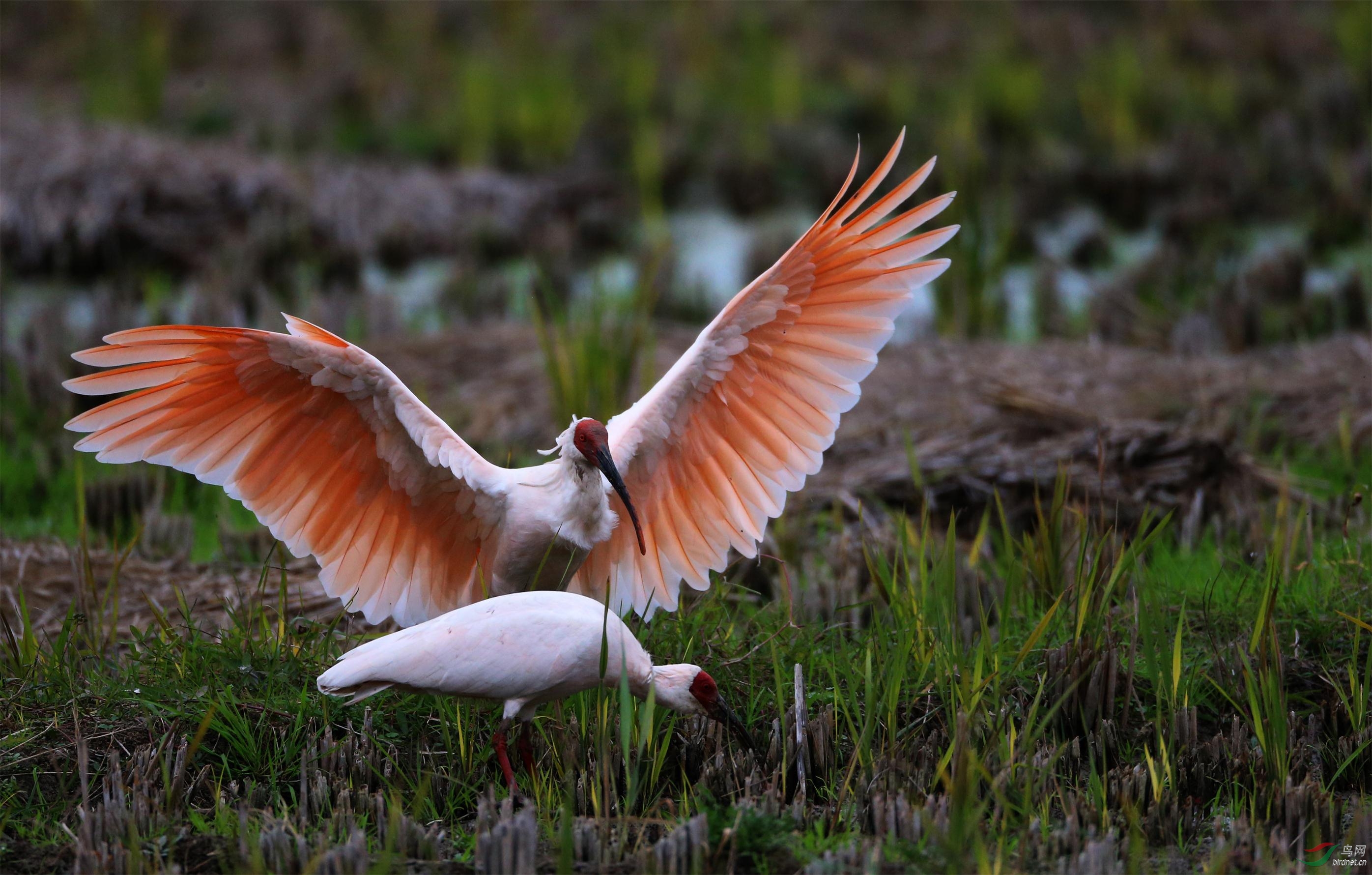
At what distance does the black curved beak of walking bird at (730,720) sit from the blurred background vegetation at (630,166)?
262cm

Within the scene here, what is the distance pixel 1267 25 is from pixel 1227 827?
14.3 m

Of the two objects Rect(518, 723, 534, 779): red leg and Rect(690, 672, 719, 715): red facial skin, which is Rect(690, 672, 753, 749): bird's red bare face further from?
Rect(518, 723, 534, 779): red leg

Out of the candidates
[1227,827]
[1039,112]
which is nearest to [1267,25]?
[1039,112]

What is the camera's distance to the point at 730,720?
3564 mm

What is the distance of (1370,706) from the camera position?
3.90 meters

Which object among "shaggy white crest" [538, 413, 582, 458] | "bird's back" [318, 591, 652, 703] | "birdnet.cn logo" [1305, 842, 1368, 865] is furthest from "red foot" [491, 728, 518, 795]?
"birdnet.cn logo" [1305, 842, 1368, 865]

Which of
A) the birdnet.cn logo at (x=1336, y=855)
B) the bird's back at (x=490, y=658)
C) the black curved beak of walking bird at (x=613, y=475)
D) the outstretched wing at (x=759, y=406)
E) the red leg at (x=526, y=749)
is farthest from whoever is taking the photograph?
the outstretched wing at (x=759, y=406)

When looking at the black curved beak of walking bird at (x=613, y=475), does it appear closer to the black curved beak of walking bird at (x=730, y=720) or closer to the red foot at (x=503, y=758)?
the black curved beak of walking bird at (x=730, y=720)

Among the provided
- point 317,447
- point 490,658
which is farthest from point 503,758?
point 317,447

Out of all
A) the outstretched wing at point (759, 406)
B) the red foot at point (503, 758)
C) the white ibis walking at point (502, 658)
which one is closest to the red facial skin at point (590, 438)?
the outstretched wing at point (759, 406)

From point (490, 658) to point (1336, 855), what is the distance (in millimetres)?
1855

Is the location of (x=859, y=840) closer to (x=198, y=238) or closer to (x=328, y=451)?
(x=328, y=451)

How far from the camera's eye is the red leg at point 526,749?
3475 millimetres

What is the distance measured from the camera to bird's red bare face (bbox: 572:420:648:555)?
371cm
